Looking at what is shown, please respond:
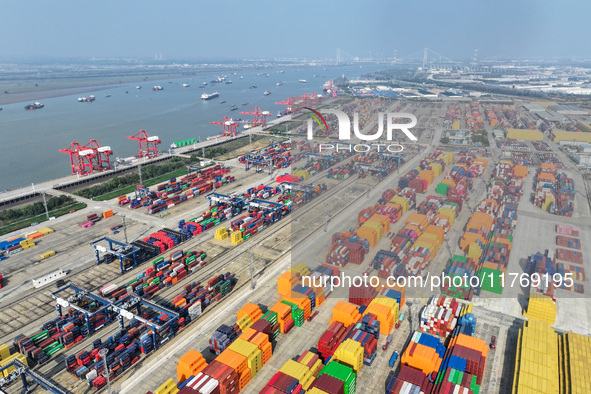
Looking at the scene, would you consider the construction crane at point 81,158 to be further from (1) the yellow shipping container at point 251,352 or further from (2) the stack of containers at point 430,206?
(2) the stack of containers at point 430,206

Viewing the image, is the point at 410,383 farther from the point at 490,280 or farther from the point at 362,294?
the point at 490,280

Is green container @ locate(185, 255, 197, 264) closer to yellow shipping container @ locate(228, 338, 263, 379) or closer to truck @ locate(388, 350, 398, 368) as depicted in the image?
yellow shipping container @ locate(228, 338, 263, 379)

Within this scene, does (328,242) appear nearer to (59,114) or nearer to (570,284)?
(570,284)

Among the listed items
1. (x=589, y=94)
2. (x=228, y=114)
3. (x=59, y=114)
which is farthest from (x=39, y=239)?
(x=589, y=94)

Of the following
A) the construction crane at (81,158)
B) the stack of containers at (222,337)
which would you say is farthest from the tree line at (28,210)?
the stack of containers at (222,337)

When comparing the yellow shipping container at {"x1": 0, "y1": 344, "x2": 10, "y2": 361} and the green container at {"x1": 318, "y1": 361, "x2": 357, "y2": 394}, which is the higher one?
the green container at {"x1": 318, "y1": 361, "x2": 357, "y2": 394}

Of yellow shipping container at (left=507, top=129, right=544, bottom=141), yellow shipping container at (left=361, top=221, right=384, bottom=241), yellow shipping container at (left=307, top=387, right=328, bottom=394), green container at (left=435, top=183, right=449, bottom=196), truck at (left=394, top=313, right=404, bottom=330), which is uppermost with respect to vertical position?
yellow shipping container at (left=507, top=129, right=544, bottom=141)

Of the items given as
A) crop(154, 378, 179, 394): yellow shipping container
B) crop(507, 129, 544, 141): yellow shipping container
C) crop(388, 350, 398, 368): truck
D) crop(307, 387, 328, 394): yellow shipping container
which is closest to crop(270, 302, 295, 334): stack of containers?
crop(307, 387, 328, 394): yellow shipping container

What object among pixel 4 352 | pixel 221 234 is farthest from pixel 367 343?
pixel 4 352
